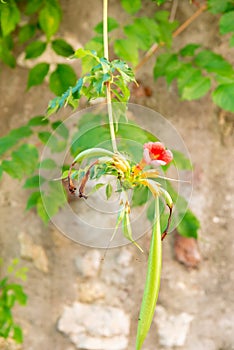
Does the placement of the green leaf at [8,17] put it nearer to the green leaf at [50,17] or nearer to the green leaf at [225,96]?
the green leaf at [50,17]

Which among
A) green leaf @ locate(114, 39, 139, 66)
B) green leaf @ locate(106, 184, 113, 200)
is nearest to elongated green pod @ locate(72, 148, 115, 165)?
green leaf @ locate(106, 184, 113, 200)

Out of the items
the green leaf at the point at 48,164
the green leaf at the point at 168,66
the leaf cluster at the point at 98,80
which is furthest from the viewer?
the green leaf at the point at 168,66

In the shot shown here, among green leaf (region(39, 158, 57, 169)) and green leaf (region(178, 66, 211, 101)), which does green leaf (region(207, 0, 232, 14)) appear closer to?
green leaf (region(178, 66, 211, 101))

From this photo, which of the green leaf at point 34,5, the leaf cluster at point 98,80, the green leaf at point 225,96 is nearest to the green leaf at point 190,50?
the green leaf at point 225,96

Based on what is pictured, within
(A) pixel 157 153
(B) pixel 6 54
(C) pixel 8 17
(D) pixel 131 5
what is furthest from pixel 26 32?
(A) pixel 157 153

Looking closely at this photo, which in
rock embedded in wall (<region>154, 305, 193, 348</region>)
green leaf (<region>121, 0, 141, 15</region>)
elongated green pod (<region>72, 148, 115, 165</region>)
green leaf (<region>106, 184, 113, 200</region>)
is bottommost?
green leaf (<region>106, 184, 113, 200</region>)

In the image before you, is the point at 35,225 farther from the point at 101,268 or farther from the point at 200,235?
the point at 200,235
